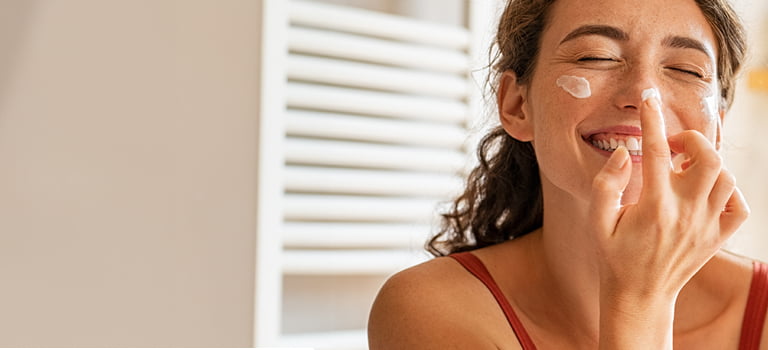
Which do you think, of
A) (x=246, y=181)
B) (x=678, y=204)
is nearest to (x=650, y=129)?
(x=678, y=204)

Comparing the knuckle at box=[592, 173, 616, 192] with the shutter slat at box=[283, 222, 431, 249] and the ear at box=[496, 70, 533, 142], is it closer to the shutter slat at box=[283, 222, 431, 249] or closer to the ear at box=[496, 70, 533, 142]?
the ear at box=[496, 70, 533, 142]

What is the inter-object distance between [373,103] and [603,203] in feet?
2.60

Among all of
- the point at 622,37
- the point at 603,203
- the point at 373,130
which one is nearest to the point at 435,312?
the point at 603,203

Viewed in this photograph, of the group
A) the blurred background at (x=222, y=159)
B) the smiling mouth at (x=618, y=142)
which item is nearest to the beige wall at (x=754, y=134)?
the blurred background at (x=222, y=159)

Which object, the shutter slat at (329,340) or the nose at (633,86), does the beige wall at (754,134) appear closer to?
the shutter slat at (329,340)

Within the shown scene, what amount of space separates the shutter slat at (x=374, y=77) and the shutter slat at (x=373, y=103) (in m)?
0.01

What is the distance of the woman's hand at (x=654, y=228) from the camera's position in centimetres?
74

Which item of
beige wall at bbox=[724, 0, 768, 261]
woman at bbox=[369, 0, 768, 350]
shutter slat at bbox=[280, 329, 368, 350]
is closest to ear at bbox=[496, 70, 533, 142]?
woman at bbox=[369, 0, 768, 350]

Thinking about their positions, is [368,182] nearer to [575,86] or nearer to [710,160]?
[575,86]

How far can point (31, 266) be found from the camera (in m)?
1.09

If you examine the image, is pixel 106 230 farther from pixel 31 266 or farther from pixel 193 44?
pixel 193 44

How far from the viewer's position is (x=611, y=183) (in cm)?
74

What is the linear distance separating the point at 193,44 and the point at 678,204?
2.55 feet

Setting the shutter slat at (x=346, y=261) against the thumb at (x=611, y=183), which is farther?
the shutter slat at (x=346, y=261)
